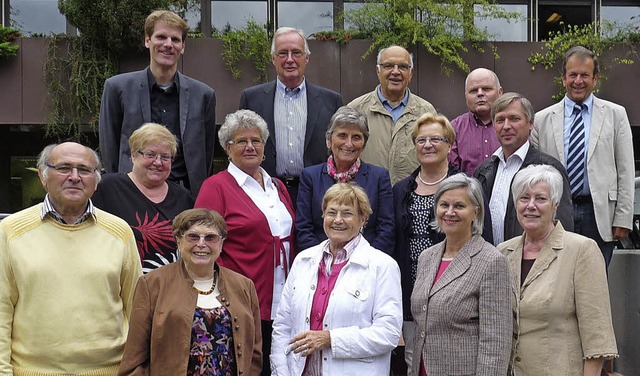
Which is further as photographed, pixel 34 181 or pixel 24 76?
pixel 34 181

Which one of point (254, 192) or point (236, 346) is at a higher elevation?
point (254, 192)

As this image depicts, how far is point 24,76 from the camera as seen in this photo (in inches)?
485

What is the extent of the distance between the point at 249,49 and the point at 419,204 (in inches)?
311

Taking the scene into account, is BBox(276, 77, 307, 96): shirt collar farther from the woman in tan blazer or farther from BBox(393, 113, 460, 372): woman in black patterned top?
the woman in tan blazer

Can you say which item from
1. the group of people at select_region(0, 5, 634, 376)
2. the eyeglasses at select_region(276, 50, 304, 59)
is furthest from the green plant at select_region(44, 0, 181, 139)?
the group of people at select_region(0, 5, 634, 376)

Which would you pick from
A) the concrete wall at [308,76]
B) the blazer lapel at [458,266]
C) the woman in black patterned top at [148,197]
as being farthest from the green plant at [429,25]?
the blazer lapel at [458,266]

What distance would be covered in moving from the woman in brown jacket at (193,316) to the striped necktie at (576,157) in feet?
8.39

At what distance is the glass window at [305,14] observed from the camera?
13.2 metres

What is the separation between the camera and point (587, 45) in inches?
491

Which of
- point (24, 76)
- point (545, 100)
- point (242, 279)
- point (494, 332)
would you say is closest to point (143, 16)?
point (24, 76)

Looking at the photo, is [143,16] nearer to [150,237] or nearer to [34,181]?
[34,181]

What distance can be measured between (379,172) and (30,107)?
8993mm

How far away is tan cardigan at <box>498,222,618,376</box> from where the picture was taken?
3.92 m

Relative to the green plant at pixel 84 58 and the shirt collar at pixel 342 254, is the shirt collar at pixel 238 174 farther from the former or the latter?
the green plant at pixel 84 58
